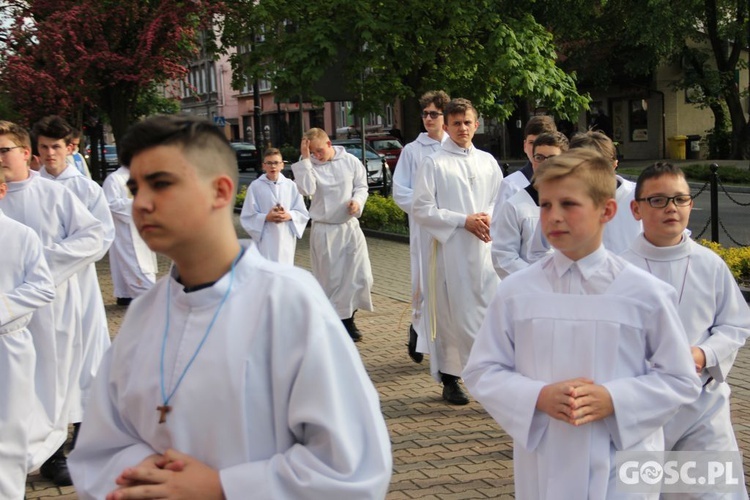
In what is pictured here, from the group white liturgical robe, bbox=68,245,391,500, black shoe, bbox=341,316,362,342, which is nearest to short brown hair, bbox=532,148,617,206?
white liturgical robe, bbox=68,245,391,500

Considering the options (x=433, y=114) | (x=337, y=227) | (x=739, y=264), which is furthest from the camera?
(x=337, y=227)

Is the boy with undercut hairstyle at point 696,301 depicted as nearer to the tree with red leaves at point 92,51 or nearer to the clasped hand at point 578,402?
the clasped hand at point 578,402

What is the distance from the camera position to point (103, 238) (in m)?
6.34

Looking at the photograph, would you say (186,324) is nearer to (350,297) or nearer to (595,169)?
(595,169)

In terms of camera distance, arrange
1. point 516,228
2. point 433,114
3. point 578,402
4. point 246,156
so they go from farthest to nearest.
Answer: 1. point 246,156
2. point 433,114
3. point 516,228
4. point 578,402

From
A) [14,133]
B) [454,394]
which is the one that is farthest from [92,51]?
[14,133]

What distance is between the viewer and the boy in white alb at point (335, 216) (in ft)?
36.8

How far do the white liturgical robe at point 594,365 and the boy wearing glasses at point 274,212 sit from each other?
26.2ft

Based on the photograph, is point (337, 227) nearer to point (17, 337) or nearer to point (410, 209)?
point (410, 209)

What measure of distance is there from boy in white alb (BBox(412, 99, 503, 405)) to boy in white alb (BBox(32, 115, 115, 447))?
243cm

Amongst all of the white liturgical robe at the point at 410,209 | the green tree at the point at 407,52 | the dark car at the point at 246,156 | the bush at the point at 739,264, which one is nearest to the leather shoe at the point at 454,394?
the white liturgical robe at the point at 410,209

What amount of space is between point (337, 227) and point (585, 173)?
8.02 meters

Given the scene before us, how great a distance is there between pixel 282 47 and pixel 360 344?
11.7 meters

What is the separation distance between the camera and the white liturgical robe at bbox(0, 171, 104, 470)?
236 inches
